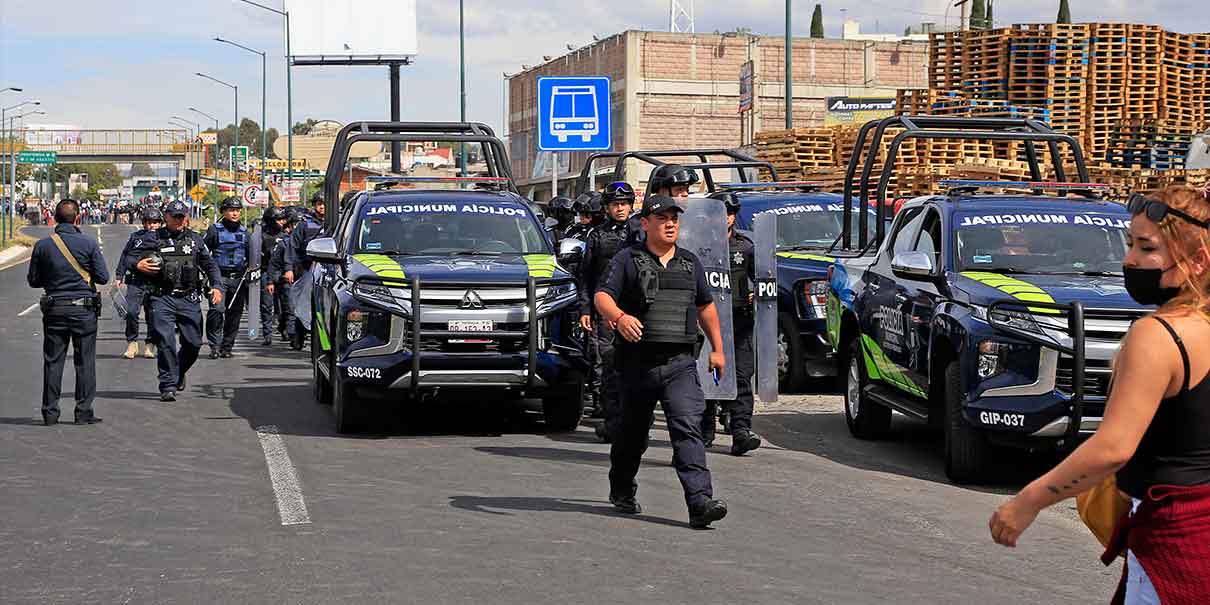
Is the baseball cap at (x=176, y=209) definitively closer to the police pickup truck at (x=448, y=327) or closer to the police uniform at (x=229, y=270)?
the police pickup truck at (x=448, y=327)

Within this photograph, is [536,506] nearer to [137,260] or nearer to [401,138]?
[137,260]

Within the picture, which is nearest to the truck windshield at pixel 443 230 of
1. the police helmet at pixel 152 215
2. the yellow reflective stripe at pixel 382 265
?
the yellow reflective stripe at pixel 382 265

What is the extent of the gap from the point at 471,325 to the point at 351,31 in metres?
46.8

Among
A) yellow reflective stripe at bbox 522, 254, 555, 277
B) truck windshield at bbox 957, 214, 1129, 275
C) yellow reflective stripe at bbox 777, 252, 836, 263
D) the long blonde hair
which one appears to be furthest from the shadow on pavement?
yellow reflective stripe at bbox 777, 252, 836, 263

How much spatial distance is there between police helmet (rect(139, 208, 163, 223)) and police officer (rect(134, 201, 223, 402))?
0.12 m

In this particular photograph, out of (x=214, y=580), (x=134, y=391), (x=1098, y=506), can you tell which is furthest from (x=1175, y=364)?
(x=134, y=391)

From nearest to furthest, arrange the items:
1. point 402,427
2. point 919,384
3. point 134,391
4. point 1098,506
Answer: point 1098,506 → point 919,384 → point 402,427 → point 134,391

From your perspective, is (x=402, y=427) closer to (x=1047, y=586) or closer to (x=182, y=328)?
(x=182, y=328)

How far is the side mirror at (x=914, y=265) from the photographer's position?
10.6m

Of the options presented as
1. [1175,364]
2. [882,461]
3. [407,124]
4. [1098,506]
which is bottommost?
[882,461]

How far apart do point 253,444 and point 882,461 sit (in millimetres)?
4462

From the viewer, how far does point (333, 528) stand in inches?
336

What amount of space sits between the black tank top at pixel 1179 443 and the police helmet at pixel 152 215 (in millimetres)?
12500

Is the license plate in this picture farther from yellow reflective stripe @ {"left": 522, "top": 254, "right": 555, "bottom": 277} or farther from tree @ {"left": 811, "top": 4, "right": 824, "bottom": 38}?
tree @ {"left": 811, "top": 4, "right": 824, "bottom": 38}
